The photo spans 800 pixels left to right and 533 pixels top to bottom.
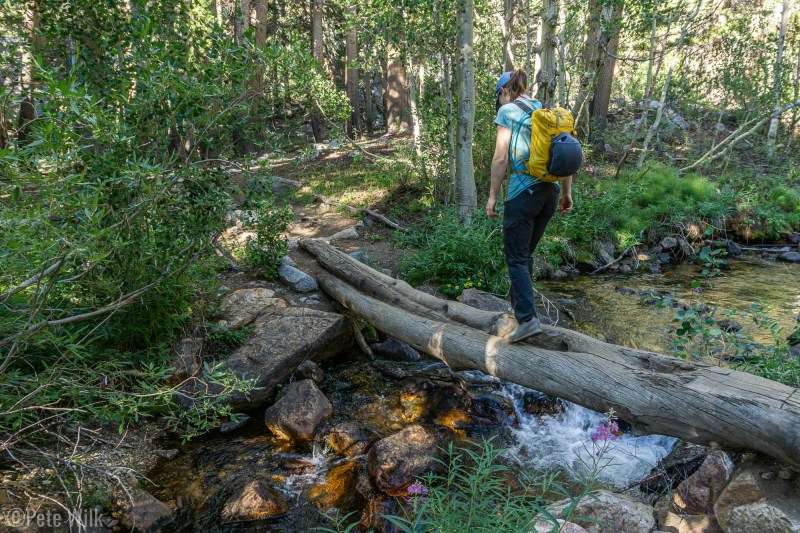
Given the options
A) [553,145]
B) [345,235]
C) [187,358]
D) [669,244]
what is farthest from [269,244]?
[669,244]

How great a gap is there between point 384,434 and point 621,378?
2212mm

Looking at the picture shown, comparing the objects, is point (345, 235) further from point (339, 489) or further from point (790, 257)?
point (790, 257)

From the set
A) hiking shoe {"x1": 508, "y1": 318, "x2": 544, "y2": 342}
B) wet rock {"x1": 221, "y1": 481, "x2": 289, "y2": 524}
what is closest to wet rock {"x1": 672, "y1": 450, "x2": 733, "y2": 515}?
hiking shoe {"x1": 508, "y1": 318, "x2": 544, "y2": 342}

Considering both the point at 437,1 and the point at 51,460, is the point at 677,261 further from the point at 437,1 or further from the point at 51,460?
the point at 51,460

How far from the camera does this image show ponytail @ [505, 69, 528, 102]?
3975 mm

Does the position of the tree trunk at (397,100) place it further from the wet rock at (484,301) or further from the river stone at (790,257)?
the wet rock at (484,301)

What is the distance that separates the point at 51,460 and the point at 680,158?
53.9 ft

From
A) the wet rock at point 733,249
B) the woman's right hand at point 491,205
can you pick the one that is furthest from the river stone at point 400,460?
the wet rock at point 733,249

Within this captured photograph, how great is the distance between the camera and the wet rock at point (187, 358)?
4809 mm

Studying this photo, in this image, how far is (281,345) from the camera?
5422mm

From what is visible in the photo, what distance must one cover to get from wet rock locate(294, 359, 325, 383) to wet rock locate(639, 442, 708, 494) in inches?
128

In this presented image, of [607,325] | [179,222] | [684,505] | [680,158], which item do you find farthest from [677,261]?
[179,222]

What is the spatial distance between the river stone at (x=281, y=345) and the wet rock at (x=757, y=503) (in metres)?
3.82

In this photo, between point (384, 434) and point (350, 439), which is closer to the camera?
point (350, 439)
